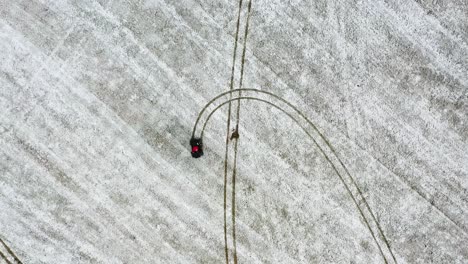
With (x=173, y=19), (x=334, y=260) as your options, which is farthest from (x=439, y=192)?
(x=173, y=19)

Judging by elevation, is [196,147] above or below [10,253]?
above

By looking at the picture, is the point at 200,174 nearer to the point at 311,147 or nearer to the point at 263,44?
the point at 311,147

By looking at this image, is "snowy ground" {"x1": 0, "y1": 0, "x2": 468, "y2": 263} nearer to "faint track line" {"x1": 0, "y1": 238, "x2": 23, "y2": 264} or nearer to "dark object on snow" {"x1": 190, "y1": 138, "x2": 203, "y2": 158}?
"faint track line" {"x1": 0, "y1": 238, "x2": 23, "y2": 264}

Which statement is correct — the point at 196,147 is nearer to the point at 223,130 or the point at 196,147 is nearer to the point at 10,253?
the point at 223,130

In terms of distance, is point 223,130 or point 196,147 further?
Answer: point 223,130

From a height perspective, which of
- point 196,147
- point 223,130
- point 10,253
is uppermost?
point 223,130

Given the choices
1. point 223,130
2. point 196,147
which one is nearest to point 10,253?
point 196,147
